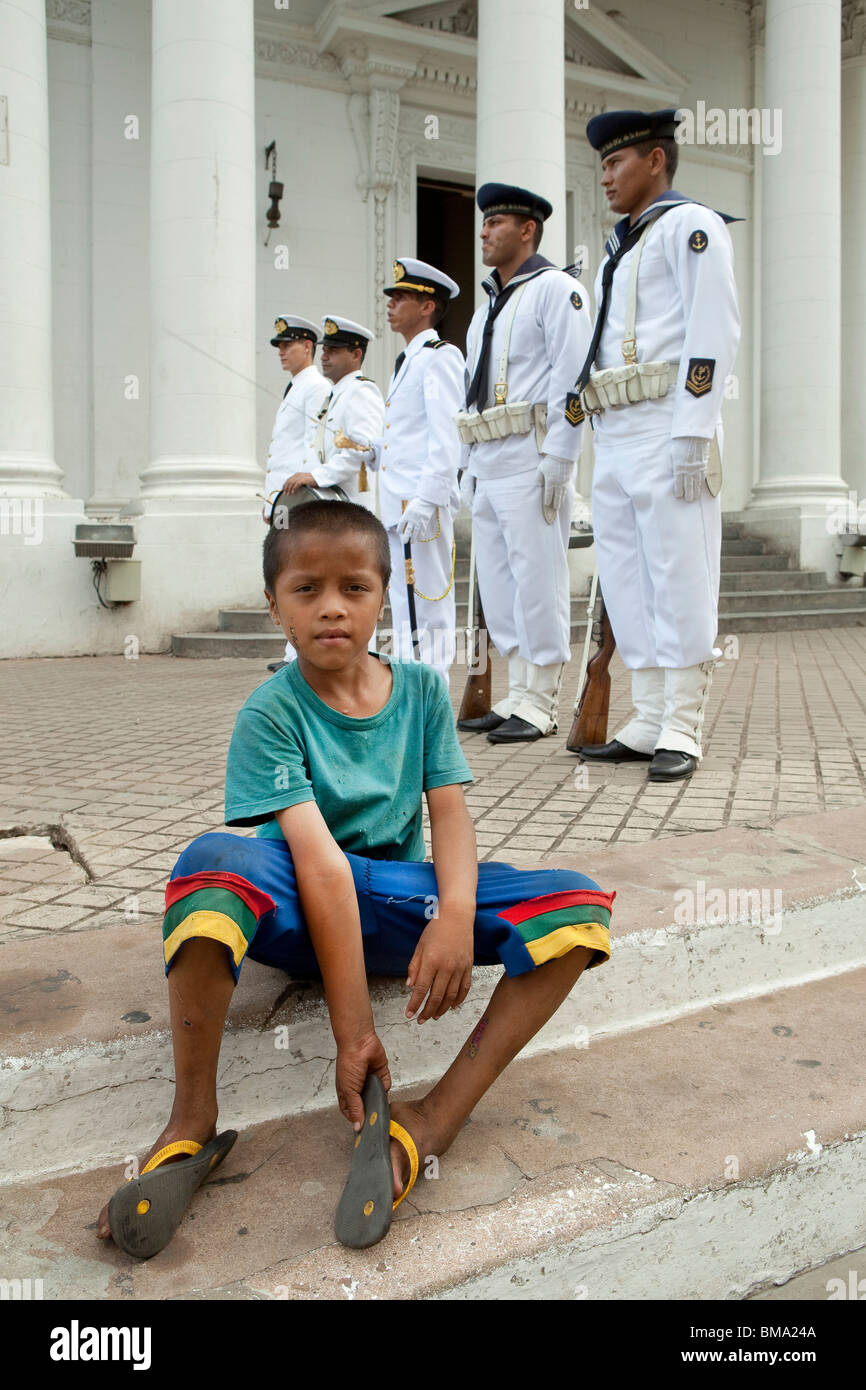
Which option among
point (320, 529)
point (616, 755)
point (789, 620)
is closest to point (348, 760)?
point (320, 529)

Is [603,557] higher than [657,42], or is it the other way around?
[657,42]

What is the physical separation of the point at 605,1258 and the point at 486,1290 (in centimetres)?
22

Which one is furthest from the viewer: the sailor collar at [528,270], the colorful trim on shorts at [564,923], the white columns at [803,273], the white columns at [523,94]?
the white columns at [803,273]

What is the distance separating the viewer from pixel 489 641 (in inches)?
219

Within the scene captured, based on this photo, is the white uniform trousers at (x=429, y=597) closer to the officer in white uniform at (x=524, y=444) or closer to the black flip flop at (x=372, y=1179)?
the officer in white uniform at (x=524, y=444)

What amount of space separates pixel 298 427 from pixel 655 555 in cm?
395

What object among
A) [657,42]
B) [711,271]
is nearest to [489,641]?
[711,271]

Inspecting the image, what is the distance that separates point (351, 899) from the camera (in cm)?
188

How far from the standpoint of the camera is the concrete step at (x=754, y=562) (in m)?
12.8

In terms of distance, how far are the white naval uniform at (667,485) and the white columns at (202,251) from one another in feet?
17.7

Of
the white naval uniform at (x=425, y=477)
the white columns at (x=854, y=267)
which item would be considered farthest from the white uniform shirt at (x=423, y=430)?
the white columns at (x=854, y=267)

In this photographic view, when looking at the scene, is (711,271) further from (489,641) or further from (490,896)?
(490,896)

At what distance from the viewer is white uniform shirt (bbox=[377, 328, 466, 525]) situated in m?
5.39

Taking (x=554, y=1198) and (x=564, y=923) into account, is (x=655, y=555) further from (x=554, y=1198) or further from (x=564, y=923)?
(x=554, y=1198)
